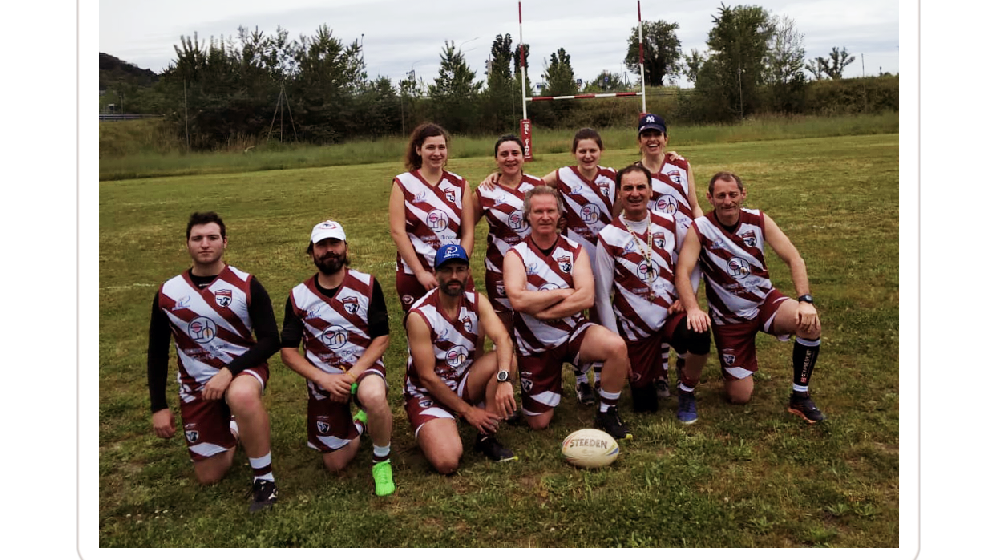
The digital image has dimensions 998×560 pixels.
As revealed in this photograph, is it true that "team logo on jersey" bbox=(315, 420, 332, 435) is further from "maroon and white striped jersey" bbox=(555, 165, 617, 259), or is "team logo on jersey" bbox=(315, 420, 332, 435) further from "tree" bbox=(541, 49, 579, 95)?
"tree" bbox=(541, 49, 579, 95)

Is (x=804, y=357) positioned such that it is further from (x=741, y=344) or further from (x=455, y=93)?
(x=455, y=93)

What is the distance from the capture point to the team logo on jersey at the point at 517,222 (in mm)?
5094

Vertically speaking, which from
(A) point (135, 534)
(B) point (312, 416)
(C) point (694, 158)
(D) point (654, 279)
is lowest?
(A) point (135, 534)

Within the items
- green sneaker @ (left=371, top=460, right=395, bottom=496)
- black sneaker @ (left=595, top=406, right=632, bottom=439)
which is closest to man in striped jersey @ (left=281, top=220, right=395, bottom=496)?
green sneaker @ (left=371, top=460, right=395, bottom=496)

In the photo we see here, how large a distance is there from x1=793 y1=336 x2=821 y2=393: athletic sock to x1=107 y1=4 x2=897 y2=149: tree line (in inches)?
1057

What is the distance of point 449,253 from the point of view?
4188 millimetres

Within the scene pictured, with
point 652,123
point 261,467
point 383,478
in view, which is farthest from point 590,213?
point 261,467

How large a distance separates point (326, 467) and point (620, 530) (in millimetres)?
1815

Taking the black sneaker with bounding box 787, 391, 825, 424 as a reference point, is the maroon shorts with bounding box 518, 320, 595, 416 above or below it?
above

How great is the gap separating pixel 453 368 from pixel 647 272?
4.78 ft

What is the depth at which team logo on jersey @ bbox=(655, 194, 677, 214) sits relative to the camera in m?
5.38

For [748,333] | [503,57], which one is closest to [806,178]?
[748,333]

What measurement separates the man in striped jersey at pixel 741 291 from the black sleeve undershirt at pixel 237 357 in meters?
2.57
